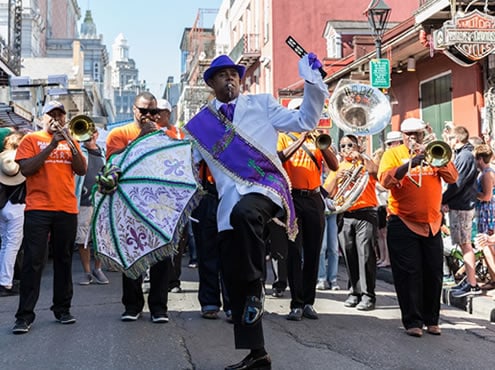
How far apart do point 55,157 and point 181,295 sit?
8.80ft

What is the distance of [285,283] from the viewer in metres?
8.25

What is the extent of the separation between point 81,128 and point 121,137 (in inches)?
23.7

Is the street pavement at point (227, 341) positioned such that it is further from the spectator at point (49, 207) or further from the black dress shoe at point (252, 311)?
the black dress shoe at point (252, 311)

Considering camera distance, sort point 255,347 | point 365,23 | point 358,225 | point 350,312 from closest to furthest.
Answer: point 255,347 → point 350,312 → point 358,225 → point 365,23

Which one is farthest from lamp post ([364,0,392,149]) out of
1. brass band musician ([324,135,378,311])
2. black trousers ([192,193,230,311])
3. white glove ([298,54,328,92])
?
white glove ([298,54,328,92])

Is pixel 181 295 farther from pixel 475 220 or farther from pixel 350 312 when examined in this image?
pixel 475 220

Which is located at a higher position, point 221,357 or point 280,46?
point 280,46

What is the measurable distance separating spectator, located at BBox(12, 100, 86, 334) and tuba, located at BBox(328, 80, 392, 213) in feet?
9.95

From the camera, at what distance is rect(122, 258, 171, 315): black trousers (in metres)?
6.37

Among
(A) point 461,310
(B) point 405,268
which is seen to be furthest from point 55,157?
(A) point 461,310

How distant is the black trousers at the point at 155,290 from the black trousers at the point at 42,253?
523 mm

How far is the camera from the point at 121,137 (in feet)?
21.8

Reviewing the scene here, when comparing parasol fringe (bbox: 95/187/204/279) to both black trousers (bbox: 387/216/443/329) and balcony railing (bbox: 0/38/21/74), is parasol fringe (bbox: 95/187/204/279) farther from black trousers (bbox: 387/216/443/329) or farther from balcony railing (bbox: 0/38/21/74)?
balcony railing (bbox: 0/38/21/74)

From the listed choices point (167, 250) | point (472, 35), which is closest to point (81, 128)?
point (167, 250)
